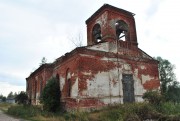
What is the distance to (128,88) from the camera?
17.3 metres

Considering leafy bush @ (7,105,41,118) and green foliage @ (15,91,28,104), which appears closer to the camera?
leafy bush @ (7,105,41,118)

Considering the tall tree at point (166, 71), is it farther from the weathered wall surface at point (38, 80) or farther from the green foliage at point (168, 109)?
the green foliage at point (168, 109)

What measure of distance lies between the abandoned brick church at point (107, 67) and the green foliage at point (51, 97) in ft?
1.60

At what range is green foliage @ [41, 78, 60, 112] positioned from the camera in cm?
1717

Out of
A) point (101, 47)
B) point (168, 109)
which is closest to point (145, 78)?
point (101, 47)

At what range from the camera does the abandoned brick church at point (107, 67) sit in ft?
50.3

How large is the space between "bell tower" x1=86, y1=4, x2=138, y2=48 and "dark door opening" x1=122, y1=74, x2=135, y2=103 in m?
2.95

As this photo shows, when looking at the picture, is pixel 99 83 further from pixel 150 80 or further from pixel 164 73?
pixel 164 73

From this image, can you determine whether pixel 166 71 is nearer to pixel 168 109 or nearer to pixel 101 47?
pixel 101 47

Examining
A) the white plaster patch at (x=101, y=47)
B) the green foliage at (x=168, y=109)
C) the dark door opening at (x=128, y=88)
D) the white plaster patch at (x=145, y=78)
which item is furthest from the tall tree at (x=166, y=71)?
the green foliage at (x=168, y=109)

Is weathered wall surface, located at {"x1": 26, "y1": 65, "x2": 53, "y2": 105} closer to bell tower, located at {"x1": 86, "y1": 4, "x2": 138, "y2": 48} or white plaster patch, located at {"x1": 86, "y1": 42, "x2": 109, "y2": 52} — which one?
bell tower, located at {"x1": 86, "y1": 4, "x2": 138, "y2": 48}

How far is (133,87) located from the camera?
17594 millimetres

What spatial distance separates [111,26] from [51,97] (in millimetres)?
8142

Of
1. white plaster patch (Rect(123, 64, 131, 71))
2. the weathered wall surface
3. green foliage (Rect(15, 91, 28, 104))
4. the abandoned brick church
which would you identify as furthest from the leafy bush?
A: white plaster patch (Rect(123, 64, 131, 71))
